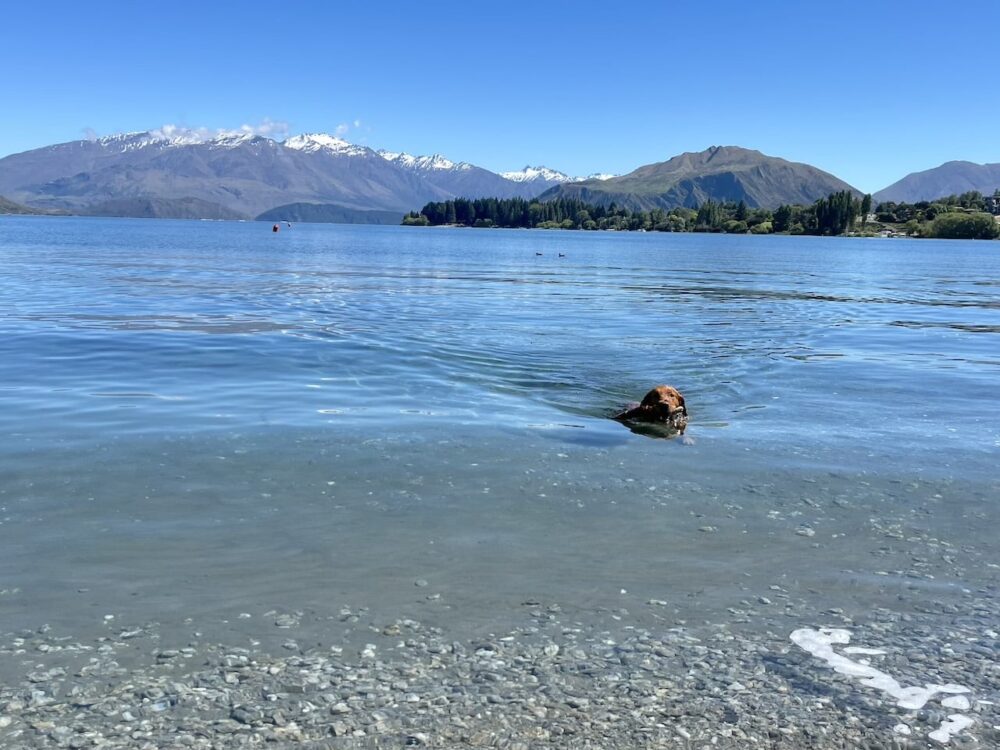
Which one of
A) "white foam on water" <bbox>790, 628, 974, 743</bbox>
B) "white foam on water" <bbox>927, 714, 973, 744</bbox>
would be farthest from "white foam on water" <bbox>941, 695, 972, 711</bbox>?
"white foam on water" <bbox>927, 714, 973, 744</bbox>

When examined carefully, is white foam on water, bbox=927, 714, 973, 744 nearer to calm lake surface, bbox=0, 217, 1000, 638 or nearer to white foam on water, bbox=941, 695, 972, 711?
white foam on water, bbox=941, 695, 972, 711

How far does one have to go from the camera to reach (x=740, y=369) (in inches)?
980

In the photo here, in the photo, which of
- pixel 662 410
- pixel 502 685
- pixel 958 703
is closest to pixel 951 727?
pixel 958 703

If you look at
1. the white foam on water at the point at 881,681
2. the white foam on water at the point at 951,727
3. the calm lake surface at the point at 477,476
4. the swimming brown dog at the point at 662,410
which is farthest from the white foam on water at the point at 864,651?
the swimming brown dog at the point at 662,410

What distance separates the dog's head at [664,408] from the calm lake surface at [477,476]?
392 mm

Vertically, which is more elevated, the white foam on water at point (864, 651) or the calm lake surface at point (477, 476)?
the calm lake surface at point (477, 476)

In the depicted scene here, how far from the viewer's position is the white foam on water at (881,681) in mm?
6793

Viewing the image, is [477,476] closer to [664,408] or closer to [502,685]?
[664,408]

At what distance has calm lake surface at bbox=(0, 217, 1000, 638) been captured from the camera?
913 centimetres

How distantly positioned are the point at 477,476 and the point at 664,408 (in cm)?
552

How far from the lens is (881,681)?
7438 mm

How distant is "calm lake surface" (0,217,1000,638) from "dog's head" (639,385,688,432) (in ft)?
1.29

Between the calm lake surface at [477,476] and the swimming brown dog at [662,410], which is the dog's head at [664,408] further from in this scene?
the calm lake surface at [477,476]

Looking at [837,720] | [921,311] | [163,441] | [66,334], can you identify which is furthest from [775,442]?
[921,311]
